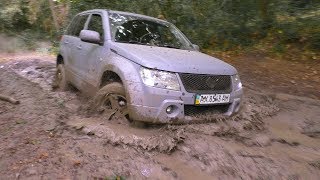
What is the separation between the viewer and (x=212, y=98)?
461cm

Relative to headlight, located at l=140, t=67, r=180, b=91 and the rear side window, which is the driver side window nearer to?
the rear side window

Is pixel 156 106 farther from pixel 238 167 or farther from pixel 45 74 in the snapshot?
pixel 45 74

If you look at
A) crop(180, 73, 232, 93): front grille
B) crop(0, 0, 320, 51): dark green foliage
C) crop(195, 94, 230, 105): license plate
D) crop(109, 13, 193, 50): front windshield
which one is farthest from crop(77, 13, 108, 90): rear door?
crop(0, 0, 320, 51): dark green foliage

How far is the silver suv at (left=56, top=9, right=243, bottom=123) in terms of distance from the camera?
14.3 feet

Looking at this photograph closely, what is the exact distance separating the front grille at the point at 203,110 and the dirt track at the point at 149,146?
14 centimetres

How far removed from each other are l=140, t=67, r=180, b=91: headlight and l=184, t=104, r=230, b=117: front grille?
14.4 inches

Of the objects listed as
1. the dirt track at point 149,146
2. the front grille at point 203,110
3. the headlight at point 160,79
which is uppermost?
the headlight at point 160,79

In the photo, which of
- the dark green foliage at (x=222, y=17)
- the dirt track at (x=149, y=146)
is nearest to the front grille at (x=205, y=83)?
the dirt track at (x=149, y=146)

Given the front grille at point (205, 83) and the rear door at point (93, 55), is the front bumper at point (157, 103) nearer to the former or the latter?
the front grille at point (205, 83)

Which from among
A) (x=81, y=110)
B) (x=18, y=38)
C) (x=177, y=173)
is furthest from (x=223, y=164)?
(x=18, y=38)

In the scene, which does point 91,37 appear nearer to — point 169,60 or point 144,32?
point 144,32

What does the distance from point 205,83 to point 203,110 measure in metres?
0.39

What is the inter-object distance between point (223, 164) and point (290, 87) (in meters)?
5.03

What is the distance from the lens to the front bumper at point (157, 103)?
430 centimetres
